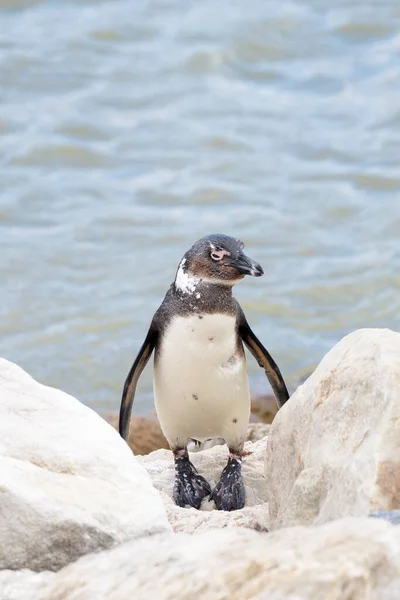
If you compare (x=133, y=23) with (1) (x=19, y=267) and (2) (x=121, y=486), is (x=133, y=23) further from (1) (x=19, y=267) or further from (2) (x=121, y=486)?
(2) (x=121, y=486)

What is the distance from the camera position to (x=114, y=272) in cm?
1204

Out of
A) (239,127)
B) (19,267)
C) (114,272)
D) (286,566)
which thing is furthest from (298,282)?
(286,566)

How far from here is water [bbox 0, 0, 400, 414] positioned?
438 inches

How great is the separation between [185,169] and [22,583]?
1159 cm

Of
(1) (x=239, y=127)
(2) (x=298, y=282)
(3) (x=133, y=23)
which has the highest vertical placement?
(3) (x=133, y=23)

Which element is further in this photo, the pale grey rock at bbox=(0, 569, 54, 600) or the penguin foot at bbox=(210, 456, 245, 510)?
the penguin foot at bbox=(210, 456, 245, 510)

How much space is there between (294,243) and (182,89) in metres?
4.88

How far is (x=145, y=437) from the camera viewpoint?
790cm

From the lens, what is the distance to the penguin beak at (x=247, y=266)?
5301 mm

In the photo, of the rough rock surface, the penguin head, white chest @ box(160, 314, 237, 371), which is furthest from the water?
the penguin head

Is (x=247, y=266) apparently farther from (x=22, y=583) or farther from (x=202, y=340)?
(x=22, y=583)

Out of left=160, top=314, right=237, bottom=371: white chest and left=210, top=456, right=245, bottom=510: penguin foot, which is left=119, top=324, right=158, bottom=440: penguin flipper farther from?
left=210, top=456, right=245, bottom=510: penguin foot

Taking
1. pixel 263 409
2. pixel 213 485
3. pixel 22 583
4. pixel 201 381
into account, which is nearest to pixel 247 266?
pixel 201 381

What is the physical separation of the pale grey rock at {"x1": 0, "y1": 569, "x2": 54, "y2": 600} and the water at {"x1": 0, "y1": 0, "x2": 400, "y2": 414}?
617cm
